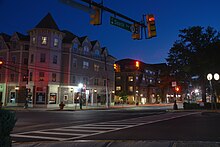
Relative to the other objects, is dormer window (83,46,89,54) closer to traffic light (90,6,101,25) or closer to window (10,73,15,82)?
window (10,73,15,82)

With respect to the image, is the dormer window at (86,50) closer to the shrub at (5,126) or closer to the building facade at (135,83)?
the building facade at (135,83)

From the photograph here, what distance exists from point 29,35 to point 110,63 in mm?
21909

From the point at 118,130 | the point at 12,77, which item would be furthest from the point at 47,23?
the point at 118,130

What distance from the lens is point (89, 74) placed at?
5256 centimetres

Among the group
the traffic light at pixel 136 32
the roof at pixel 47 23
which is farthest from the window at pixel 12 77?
the traffic light at pixel 136 32

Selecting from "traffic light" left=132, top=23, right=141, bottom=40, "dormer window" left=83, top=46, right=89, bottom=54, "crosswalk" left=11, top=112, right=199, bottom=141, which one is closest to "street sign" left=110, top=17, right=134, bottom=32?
"traffic light" left=132, top=23, right=141, bottom=40

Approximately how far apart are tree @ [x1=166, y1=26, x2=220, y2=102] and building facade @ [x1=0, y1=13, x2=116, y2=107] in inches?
530

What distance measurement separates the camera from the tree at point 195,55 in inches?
1436

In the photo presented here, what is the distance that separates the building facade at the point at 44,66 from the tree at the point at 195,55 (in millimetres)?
13472

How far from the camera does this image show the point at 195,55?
123 ft

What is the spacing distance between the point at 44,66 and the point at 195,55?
26.8 meters

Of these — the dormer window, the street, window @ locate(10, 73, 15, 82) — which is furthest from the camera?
the dormer window

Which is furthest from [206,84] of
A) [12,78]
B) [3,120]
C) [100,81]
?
[3,120]

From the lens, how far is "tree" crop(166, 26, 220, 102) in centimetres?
3647
